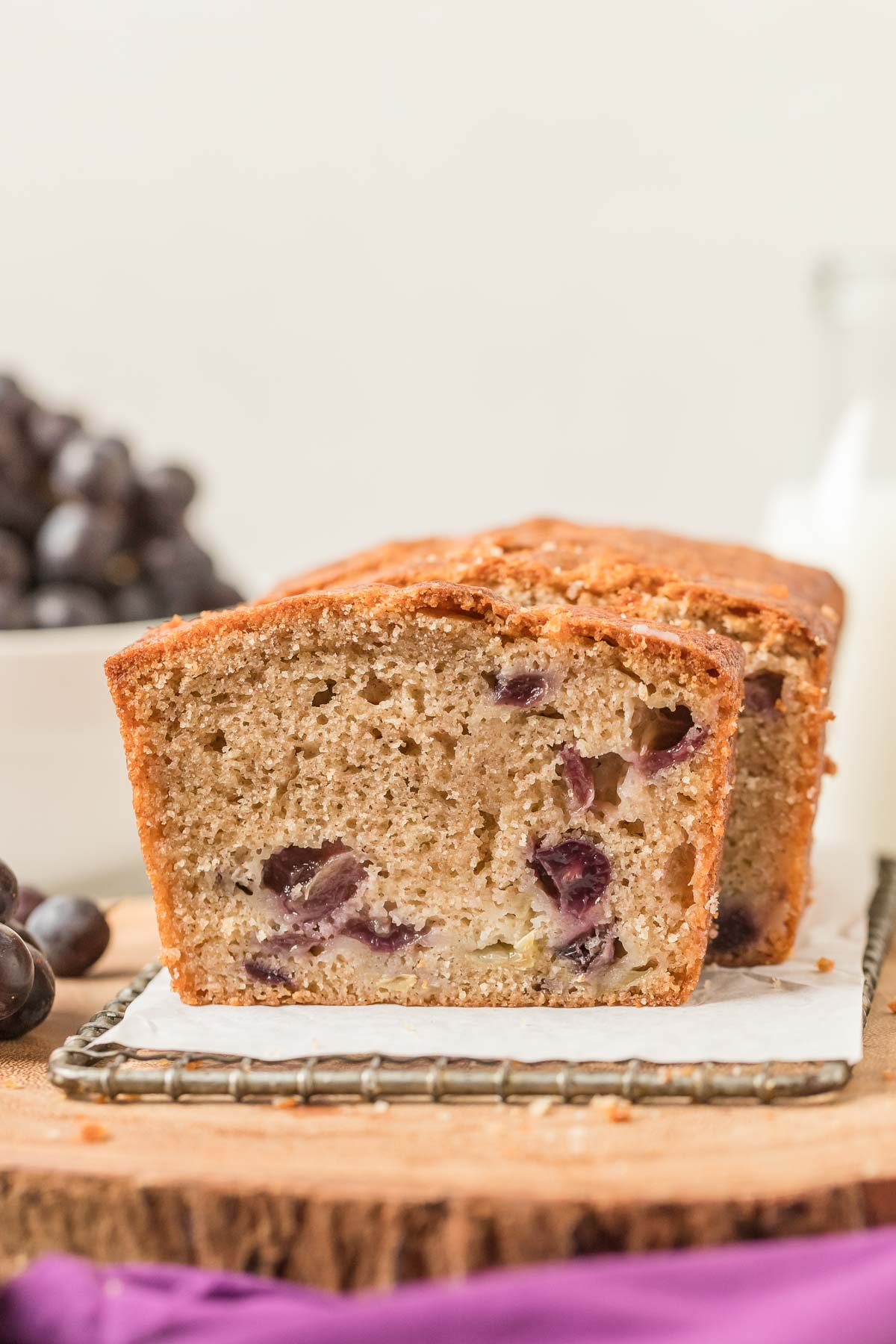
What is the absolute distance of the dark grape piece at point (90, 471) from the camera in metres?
3.74

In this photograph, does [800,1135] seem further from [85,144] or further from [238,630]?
[85,144]

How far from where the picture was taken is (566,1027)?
8.07 feet

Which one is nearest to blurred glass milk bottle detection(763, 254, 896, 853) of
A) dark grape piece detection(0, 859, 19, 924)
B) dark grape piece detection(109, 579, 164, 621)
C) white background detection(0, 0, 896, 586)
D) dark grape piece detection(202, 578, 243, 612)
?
white background detection(0, 0, 896, 586)

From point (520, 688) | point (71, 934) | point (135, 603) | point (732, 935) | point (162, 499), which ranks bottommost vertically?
point (732, 935)

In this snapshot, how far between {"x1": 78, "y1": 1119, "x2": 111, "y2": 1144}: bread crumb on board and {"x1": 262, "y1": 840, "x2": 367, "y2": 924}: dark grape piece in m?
0.64

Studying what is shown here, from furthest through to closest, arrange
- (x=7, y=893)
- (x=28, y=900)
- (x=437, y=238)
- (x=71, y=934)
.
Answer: (x=437, y=238)
(x=28, y=900)
(x=71, y=934)
(x=7, y=893)

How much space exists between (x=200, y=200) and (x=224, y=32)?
0.57 m

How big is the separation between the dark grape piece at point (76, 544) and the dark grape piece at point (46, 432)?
6.6 inches

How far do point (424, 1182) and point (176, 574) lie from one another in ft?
7.45

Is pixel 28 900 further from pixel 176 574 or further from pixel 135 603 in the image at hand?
pixel 176 574

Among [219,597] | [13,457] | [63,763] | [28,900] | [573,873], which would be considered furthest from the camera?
[219,597]

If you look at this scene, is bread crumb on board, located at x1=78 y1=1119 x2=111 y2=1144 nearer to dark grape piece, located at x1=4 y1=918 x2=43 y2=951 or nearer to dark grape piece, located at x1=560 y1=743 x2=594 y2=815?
dark grape piece, located at x1=4 y1=918 x2=43 y2=951

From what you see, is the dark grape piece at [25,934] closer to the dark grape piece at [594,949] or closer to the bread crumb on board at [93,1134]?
the bread crumb on board at [93,1134]

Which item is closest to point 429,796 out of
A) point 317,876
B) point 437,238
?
point 317,876
